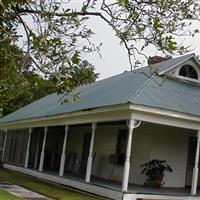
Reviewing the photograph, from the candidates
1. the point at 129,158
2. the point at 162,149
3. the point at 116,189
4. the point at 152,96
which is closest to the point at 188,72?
the point at 162,149

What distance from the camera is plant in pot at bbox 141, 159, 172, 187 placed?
18.2m

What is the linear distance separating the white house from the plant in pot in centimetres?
41

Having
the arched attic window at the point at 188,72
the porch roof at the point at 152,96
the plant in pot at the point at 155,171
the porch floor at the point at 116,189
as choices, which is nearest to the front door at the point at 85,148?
the porch floor at the point at 116,189

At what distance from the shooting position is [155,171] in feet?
59.9

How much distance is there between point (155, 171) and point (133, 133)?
2.83m

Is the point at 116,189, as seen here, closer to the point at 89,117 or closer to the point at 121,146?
the point at 89,117

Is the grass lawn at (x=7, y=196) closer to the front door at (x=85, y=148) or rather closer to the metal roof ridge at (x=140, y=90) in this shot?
the metal roof ridge at (x=140, y=90)

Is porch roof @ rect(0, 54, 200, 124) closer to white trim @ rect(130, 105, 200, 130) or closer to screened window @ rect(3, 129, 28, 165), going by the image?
white trim @ rect(130, 105, 200, 130)

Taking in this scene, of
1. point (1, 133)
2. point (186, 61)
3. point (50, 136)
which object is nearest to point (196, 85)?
point (186, 61)

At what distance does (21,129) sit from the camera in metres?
30.1

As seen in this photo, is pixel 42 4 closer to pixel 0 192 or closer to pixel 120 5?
pixel 120 5

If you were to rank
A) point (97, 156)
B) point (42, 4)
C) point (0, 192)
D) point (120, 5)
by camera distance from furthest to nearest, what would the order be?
point (97, 156), point (0, 192), point (42, 4), point (120, 5)

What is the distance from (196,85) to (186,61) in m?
1.13

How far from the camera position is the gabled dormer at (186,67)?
64.3ft
